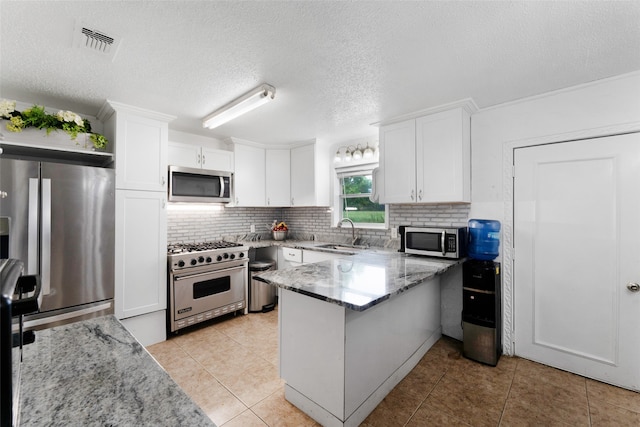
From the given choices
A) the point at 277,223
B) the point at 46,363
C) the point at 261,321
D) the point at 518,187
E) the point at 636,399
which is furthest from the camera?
the point at 277,223

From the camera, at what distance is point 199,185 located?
3680 mm

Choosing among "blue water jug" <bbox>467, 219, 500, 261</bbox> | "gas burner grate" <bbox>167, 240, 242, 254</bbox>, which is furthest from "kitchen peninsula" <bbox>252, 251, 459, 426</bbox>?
"gas burner grate" <bbox>167, 240, 242, 254</bbox>

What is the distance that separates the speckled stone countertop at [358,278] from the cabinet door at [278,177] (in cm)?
207

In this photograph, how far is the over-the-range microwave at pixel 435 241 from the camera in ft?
8.89

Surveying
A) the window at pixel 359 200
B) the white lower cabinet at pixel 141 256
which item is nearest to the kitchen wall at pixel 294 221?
the window at pixel 359 200

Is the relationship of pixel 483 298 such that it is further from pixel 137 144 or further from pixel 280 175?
pixel 137 144

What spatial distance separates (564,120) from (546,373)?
2.21 metres

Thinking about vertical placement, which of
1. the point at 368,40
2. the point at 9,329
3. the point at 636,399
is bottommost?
the point at 636,399

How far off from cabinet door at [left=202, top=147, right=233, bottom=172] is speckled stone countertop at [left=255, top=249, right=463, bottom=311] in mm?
2276

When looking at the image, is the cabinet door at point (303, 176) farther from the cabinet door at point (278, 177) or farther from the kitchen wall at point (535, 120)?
the kitchen wall at point (535, 120)

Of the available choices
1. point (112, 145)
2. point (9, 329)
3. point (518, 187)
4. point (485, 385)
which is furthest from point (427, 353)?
point (112, 145)

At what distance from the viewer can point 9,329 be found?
1.30 ft

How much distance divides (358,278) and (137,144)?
2631mm

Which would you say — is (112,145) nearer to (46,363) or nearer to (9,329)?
(46,363)
